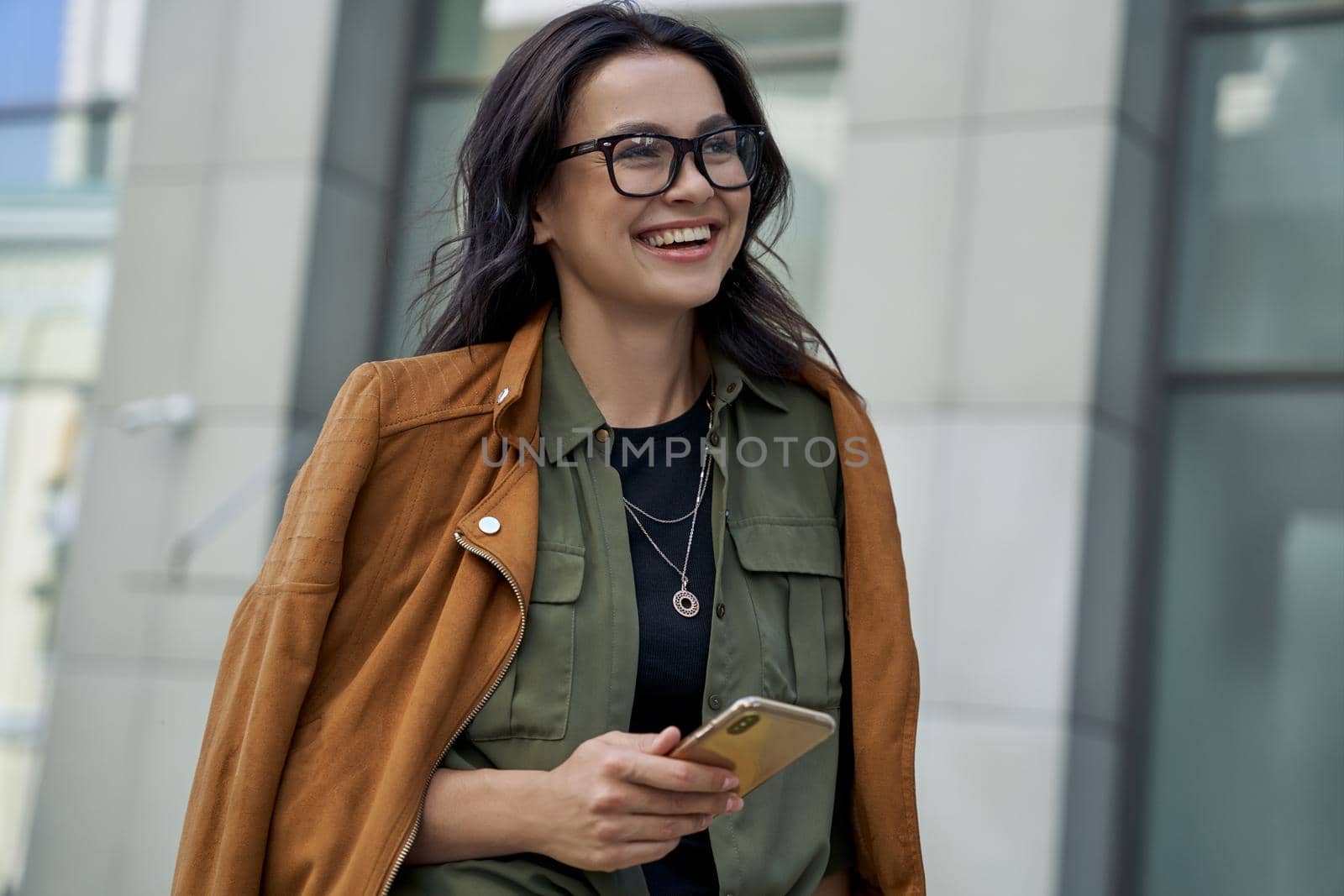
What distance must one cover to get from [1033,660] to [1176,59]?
2425mm

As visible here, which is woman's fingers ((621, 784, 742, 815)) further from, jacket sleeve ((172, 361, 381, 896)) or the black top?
→ jacket sleeve ((172, 361, 381, 896))

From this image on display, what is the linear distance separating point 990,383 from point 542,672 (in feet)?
11.9

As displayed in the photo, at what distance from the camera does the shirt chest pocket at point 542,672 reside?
7.15ft

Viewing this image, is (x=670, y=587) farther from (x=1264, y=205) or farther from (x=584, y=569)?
(x=1264, y=205)

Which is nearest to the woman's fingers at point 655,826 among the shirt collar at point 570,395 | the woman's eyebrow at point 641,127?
the shirt collar at point 570,395

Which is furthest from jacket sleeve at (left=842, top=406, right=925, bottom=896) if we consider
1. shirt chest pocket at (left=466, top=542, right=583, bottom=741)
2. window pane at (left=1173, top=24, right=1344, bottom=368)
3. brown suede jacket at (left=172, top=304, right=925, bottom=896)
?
window pane at (left=1173, top=24, right=1344, bottom=368)

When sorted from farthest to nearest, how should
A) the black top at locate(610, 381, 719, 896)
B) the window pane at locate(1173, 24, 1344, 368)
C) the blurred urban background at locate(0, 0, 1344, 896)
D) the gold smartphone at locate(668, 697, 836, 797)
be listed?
the window pane at locate(1173, 24, 1344, 368)
the blurred urban background at locate(0, 0, 1344, 896)
the black top at locate(610, 381, 719, 896)
the gold smartphone at locate(668, 697, 836, 797)

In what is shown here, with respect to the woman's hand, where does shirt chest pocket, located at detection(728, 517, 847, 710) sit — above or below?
above

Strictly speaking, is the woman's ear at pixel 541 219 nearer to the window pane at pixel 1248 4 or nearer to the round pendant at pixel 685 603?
the round pendant at pixel 685 603

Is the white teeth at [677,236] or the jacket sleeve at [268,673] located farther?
the white teeth at [677,236]

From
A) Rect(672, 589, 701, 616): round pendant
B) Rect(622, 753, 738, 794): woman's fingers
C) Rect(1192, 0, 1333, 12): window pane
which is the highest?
Rect(1192, 0, 1333, 12): window pane

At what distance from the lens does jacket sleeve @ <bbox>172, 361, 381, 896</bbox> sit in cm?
208

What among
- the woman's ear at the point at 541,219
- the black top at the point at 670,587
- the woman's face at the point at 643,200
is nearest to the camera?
the black top at the point at 670,587

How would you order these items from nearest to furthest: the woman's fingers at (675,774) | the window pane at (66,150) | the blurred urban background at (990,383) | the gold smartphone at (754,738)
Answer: the gold smartphone at (754,738), the woman's fingers at (675,774), the blurred urban background at (990,383), the window pane at (66,150)
